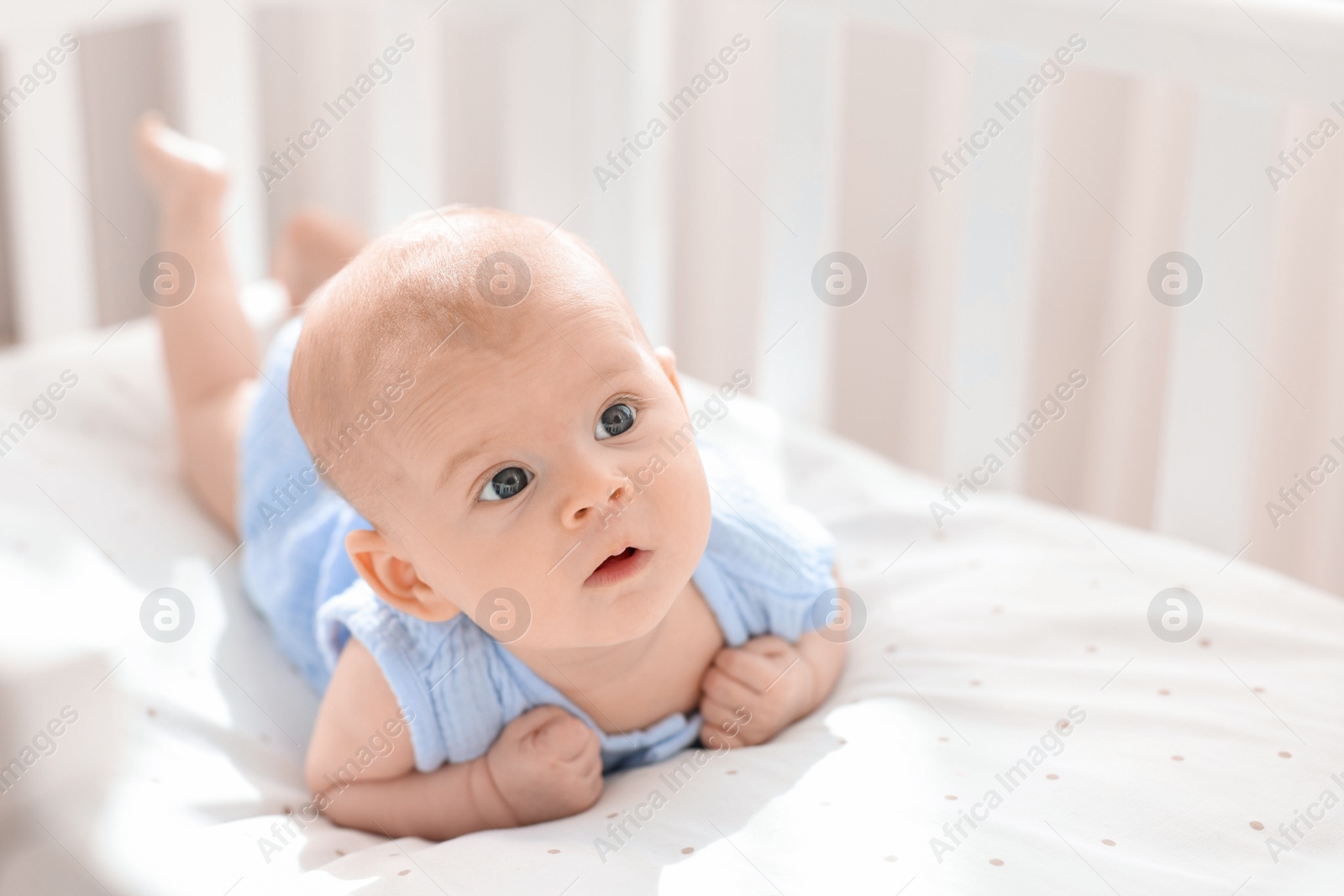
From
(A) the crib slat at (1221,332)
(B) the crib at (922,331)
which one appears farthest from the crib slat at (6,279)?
(A) the crib slat at (1221,332)

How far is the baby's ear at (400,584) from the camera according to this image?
2.68 ft

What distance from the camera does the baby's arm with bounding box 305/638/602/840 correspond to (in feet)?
2.78

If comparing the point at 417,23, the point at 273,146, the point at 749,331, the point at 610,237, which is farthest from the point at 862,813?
the point at 273,146

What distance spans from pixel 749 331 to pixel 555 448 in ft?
4.01

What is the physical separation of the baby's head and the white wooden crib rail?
1.41 feet

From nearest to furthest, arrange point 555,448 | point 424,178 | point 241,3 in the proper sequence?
point 555,448
point 241,3
point 424,178

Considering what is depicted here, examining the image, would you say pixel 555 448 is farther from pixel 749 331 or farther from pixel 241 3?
pixel 749 331

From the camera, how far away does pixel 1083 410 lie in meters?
1.70
